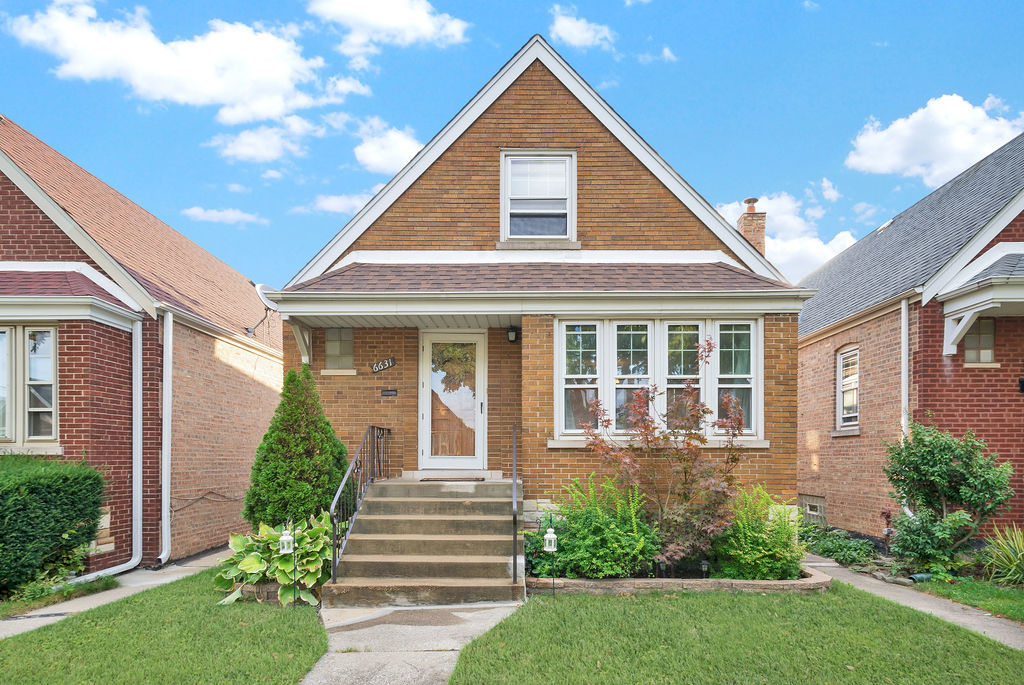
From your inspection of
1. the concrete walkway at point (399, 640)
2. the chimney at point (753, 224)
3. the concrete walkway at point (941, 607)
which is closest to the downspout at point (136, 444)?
the concrete walkway at point (399, 640)

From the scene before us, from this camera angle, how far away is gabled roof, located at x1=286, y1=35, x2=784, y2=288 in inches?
426

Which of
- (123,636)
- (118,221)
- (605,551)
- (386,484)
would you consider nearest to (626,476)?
(605,551)

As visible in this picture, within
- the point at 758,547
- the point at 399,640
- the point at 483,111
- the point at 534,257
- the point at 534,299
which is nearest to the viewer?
the point at 399,640

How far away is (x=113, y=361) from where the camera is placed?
9.77 m

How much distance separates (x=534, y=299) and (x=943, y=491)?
20.0 feet

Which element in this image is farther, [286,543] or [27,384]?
[27,384]

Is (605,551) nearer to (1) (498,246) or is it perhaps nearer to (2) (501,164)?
(1) (498,246)

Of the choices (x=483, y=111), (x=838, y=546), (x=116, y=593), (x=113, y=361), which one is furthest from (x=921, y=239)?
(x=116, y=593)

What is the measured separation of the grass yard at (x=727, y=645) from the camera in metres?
5.51

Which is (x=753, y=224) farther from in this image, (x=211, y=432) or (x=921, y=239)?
(x=211, y=432)

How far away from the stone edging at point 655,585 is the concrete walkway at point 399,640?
2.11 feet

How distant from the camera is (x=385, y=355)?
10.6 metres

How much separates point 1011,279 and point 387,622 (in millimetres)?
8957

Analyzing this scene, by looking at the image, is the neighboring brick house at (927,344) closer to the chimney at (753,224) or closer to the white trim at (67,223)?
the chimney at (753,224)
